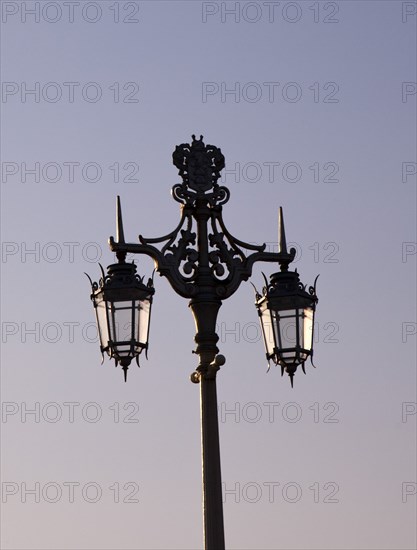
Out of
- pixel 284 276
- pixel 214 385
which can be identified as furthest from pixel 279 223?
pixel 214 385

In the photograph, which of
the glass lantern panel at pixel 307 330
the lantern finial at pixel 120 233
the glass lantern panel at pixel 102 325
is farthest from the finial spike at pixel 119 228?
the glass lantern panel at pixel 307 330

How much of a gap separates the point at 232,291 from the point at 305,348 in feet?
2.92

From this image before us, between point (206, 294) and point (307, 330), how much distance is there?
1.04 metres

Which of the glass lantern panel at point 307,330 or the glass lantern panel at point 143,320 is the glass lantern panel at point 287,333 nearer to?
the glass lantern panel at point 307,330

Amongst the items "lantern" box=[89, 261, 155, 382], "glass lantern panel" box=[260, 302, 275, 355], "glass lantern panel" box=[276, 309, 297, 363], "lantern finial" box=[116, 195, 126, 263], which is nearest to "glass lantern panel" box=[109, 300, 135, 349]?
"lantern" box=[89, 261, 155, 382]

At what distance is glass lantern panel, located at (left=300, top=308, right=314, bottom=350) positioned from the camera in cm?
1766

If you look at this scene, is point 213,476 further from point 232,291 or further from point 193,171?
point 193,171

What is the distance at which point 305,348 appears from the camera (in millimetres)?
17656

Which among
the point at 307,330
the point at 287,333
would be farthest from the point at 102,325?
the point at 307,330

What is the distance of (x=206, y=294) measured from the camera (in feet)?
57.6

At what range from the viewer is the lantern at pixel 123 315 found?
17.1m

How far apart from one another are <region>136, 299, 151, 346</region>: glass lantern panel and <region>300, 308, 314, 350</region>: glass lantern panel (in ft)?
5.05

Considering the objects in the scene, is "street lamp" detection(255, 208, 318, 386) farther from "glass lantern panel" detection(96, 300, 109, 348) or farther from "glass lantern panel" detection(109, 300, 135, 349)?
"glass lantern panel" detection(96, 300, 109, 348)

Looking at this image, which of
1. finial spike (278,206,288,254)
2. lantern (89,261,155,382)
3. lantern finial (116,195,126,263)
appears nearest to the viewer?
lantern (89,261,155,382)
